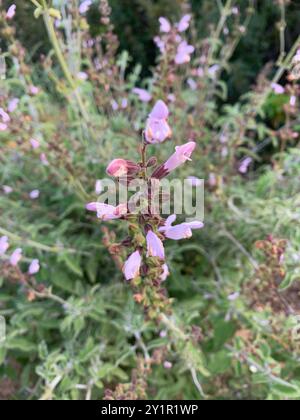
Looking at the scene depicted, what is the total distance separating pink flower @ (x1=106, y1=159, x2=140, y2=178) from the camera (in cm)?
93

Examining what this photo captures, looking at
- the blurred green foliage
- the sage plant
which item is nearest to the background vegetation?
the sage plant

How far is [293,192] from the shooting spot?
2.07 m

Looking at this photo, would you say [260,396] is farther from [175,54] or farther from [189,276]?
[175,54]

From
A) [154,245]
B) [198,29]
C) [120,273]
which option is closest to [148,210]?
[154,245]

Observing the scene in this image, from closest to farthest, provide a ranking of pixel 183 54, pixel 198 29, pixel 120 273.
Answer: pixel 183 54 < pixel 120 273 < pixel 198 29

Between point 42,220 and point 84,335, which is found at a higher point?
point 42,220

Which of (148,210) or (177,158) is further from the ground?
(177,158)

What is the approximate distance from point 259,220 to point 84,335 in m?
0.87

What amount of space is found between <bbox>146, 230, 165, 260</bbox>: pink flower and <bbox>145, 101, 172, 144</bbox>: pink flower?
0.20 meters

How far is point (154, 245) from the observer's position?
3.29ft

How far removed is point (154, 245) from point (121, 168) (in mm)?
182

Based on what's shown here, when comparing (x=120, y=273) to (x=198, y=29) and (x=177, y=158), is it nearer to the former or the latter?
(x=177, y=158)

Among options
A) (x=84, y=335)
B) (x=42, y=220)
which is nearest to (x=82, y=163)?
(x=42, y=220)

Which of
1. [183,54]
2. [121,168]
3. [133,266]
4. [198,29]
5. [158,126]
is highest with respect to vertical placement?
[198,29]
